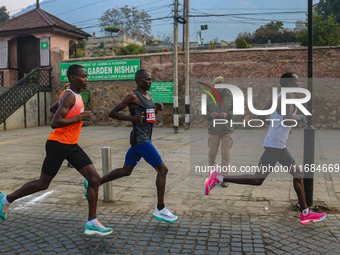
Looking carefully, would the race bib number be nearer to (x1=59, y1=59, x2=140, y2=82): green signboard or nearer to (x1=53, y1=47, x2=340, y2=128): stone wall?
(x1=53, y1=47, x2=340, y2=128): stone wall

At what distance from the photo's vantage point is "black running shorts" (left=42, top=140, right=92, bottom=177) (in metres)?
4.07

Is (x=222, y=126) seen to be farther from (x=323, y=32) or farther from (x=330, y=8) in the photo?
(x=330, y=8)

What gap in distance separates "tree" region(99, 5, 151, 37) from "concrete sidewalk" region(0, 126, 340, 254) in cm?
5494

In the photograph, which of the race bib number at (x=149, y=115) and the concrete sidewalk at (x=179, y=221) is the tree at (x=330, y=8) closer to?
the concrete sidewalk at (x=179, y=221)

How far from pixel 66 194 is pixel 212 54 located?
44.8 ft

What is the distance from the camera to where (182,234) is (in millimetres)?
4141

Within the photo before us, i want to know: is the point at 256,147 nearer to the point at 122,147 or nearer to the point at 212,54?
the point at 122,147

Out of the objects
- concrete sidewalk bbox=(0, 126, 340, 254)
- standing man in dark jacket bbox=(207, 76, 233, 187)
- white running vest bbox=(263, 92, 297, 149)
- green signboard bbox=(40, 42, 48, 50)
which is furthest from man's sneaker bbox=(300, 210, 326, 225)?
green signboard bbox=(40, 42, 48, 50)

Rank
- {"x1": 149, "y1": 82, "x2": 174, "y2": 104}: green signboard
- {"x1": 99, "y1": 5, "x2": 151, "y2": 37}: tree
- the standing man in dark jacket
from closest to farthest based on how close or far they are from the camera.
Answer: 1. the standing man in dark jacket
2. {"x1": 149, "y1": 82, "x2": 174, "y2": 104}: green signboard
3. {"x1": 99, "y1": 5, "x2": 151, "y2": 37}: tree

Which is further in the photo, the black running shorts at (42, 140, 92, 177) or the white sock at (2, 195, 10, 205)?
the white sock at (2, 195, 10, 205)

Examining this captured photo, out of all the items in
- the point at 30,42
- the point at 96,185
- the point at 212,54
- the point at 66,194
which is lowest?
the point at 66,194

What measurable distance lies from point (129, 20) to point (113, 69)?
43366 mm

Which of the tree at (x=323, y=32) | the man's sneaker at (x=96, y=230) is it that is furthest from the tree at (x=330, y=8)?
the man's sneaker at (x=96, y=230)

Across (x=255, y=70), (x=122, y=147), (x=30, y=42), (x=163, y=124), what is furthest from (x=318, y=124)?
(x=30, y=42)
